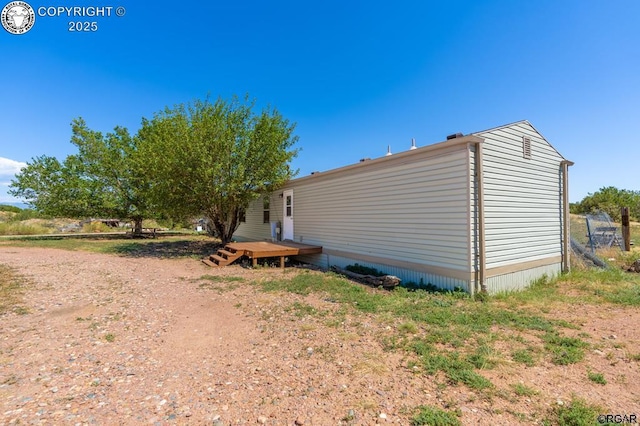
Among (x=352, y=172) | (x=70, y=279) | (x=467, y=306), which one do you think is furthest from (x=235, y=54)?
(x=467, y=306)

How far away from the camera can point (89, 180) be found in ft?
56.9

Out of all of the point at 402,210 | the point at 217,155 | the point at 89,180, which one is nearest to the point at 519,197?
the point at 402,210

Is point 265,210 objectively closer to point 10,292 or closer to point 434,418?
point 10,292

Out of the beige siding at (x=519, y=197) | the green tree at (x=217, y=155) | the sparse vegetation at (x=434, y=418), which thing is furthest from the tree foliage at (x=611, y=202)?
the sparse vegetation at (x=434, y=418)

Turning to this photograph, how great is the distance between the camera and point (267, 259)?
412 inches

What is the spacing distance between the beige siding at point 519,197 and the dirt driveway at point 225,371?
215cm

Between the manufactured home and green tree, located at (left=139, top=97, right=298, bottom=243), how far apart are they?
347 centimetres

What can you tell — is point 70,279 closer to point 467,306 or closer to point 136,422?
point 136,422

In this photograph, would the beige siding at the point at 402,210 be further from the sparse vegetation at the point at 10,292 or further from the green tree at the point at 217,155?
the sparse vegetation at the point at 10,292

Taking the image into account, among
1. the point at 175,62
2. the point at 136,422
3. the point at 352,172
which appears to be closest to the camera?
the point at 136,422

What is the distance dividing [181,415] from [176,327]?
7.36ft

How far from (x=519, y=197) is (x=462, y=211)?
2.10 m

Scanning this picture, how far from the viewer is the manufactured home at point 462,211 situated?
19.5 ft

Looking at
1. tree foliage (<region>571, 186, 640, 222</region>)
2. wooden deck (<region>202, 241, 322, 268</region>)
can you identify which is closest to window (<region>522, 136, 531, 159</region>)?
wooden deck (<region>202, 241, 322, 268</region>)
